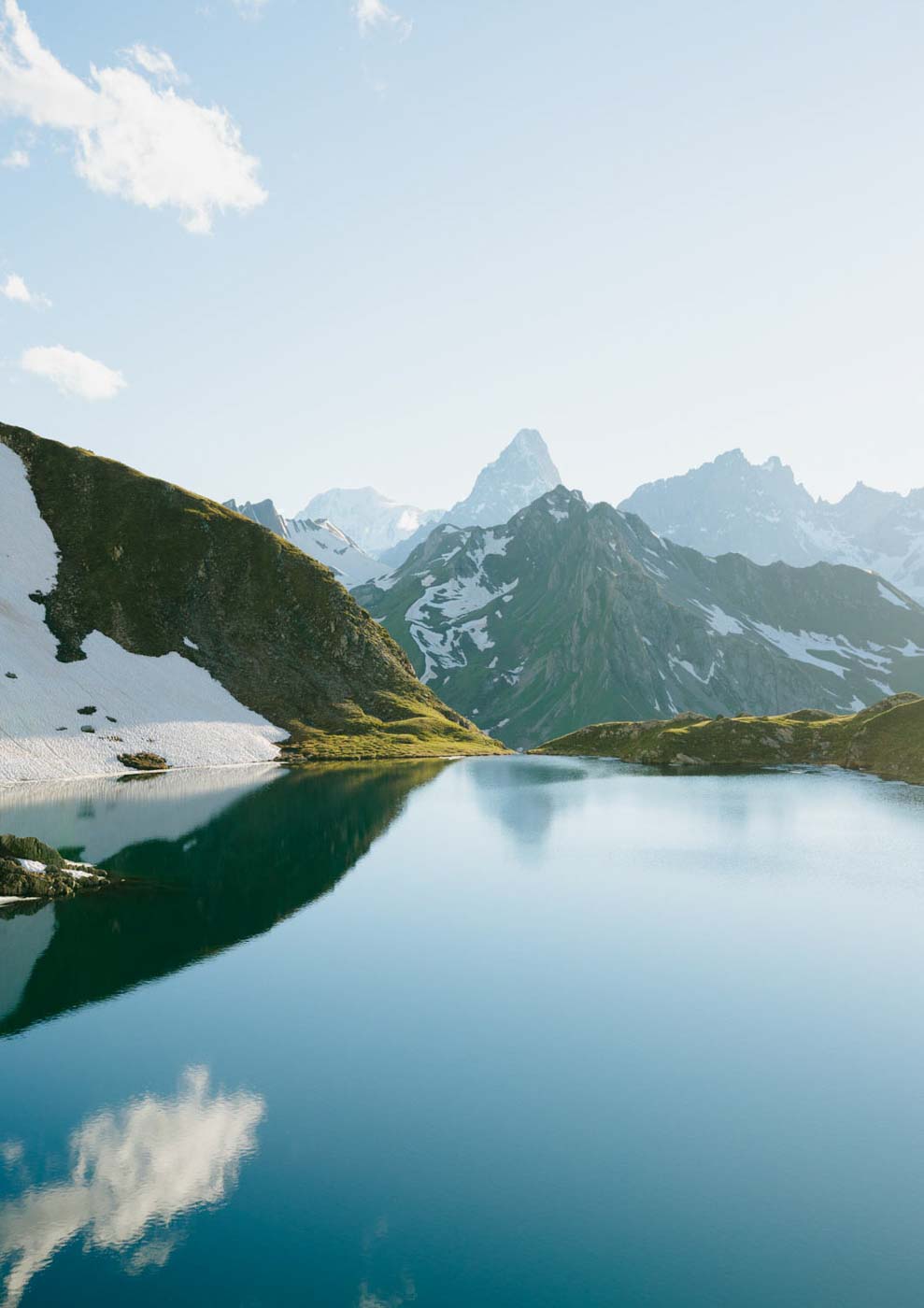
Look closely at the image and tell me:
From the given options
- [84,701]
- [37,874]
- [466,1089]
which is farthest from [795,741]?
[466,1089]

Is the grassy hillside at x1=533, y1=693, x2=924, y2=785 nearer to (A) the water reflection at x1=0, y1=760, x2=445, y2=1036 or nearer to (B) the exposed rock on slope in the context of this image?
(A) the water reflection at x1=0, y1=760, x2=445, y2=1036

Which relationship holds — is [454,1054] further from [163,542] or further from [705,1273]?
[163,542]

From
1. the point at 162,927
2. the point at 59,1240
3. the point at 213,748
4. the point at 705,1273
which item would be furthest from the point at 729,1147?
the point at 213,748

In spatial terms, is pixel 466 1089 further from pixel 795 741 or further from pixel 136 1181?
pixel 795 741

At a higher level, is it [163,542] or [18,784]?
[163,542]

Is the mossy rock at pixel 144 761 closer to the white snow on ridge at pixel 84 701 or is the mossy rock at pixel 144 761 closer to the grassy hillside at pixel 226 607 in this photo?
the white snow on ridge at pixel 84 701

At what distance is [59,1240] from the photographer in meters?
17.8

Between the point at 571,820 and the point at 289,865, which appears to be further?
the point at 571,820

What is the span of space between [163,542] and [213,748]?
57284mm

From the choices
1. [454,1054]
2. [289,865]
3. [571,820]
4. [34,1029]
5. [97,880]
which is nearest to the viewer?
[454,1054]

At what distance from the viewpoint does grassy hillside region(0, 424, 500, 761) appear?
146m

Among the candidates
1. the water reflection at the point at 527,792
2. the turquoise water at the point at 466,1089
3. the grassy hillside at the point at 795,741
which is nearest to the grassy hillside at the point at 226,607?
the water reflection at the point at 527,792

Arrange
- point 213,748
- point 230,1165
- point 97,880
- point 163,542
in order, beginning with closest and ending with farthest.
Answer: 1. point 230,1165
2. point 97,880
3. point 213,748
4. point 163,542

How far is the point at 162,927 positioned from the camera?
41750mm
